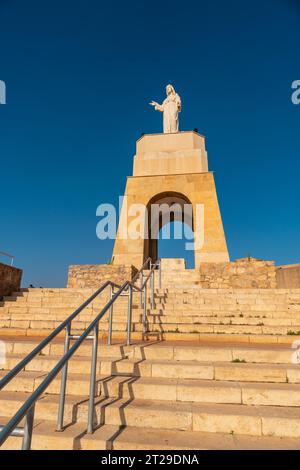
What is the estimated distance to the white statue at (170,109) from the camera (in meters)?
16.8

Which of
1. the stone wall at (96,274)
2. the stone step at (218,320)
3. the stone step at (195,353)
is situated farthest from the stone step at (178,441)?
the stone wall at (96,274)

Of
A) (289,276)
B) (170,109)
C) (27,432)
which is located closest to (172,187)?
(170,109)

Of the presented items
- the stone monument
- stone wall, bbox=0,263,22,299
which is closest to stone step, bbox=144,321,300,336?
stone wall, bbox=0,263,22,299

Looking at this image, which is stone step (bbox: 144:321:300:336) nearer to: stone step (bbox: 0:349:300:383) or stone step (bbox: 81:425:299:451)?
stone step (bbox: 0:349:300:383)

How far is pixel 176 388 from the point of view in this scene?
9.93 feet

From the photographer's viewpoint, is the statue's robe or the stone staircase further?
the statue's robe

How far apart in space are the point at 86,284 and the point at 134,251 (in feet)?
13.1

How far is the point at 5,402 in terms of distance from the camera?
2.92 metres

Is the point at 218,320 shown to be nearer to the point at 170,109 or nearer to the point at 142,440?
the point at 142,440

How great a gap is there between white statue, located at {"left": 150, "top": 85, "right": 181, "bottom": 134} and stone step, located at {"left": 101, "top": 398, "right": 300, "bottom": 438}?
1579cm

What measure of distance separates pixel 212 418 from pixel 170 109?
56.4 feet

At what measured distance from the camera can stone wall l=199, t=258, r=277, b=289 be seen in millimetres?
9617

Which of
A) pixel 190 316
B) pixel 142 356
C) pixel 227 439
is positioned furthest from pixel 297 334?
pixel 227 439

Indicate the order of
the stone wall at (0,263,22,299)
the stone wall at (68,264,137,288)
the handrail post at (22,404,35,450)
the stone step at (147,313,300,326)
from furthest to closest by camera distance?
the stone wall at (68,264,137,288)
the stone wall at (0,263,22,299)
the stone step at (147,313,300,326)
the handrail post at (22,404,35,450)
